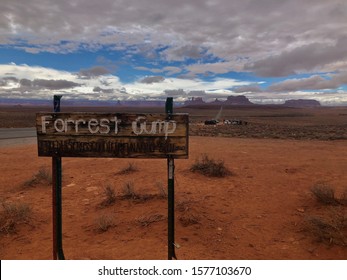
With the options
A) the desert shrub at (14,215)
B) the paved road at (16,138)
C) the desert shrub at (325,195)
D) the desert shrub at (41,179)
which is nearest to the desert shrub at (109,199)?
the desert shrub at (14,215)

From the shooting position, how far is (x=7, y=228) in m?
4.72

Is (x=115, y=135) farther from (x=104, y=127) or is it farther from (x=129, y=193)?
(x=129, y=193)

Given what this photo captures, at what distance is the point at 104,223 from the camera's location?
15.6ft

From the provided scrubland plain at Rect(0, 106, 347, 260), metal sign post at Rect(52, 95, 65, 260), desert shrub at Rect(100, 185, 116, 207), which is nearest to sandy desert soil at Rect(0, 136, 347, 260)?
scrubland plain at Rect(0, 106, 347, 260)

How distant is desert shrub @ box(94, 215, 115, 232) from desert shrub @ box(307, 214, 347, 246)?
310 cm

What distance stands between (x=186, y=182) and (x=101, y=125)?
4283 mm

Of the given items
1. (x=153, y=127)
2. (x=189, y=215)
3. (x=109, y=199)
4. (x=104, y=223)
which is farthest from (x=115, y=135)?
(x=109, y=199)

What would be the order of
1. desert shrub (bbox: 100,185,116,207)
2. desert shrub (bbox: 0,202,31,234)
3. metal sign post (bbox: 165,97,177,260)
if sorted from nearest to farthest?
metal sign post (bbox: 165,97,177,260) < desert shrub (bbox: 0,202,31,234) < desert shrub (bbox: 100,185,116,207)

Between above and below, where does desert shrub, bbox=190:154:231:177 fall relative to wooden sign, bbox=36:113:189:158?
below

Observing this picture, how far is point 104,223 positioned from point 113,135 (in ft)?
6.25

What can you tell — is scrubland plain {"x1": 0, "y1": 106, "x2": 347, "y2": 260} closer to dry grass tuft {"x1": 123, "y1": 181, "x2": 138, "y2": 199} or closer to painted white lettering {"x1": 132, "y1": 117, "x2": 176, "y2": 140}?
dry grass tuft {"x1": 123, "y1": 181, "x2": 138, "y2": 199}

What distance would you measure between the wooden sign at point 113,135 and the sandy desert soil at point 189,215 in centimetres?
147

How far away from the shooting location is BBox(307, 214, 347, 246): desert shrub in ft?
13.3

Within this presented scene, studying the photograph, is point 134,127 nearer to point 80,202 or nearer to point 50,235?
point 50,235
